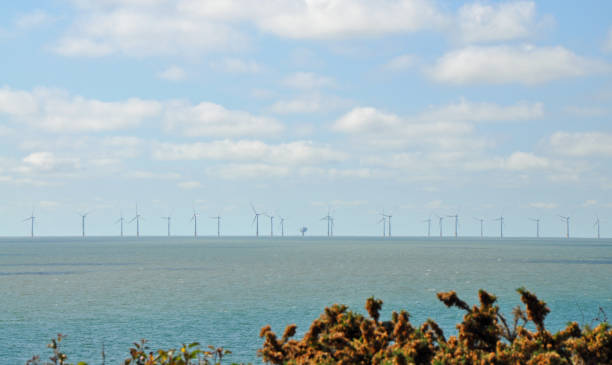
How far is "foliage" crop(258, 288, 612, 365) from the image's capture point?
34.6 feet

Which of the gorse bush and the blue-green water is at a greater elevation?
the gorse bush

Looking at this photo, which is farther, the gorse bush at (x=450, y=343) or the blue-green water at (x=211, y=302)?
the blue-green water at (x=211, y=302)

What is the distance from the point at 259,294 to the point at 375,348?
262 ft

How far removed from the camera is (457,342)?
38.7 feet

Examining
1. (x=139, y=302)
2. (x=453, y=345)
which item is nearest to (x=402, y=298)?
(x=139, y=302)

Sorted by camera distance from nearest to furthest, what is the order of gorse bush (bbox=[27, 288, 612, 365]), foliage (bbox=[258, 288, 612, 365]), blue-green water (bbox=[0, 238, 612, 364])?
gorse bush (bbox=[27, 288, 612, 365])
foliage (bbox=[258, 288, 612, 365])
blue-green water (bbox=[0, 238, 612, 364])

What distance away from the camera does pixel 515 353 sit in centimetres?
1073

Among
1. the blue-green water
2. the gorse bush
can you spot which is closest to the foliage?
the gorse bush

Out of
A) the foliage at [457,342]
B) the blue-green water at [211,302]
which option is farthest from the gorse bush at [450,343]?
the blue-green water at [211,302]

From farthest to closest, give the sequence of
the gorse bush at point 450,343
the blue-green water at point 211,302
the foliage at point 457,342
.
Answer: the blue-green water at point 211,302
the foliage at point 457,342
the gorse bush at point 450,343

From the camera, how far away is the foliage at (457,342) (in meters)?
10.5

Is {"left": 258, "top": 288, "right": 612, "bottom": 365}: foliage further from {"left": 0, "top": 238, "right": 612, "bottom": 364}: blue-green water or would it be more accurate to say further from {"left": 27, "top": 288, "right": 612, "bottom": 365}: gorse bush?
{"left": 0, "top": 238, "right": 612, "bottom": 364}: blue-green water

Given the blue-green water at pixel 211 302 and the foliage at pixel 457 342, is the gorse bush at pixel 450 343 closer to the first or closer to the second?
the foliage at pixel 457 342

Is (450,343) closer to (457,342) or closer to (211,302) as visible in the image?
(457,342)
